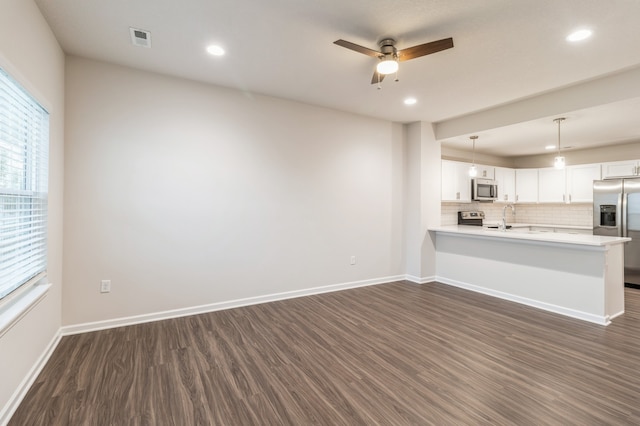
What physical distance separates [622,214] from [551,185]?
4.78ft

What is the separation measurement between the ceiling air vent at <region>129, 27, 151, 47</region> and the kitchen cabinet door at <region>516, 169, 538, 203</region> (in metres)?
7.39

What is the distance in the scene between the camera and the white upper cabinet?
5.23 metres

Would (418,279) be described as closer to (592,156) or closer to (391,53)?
(391,53)

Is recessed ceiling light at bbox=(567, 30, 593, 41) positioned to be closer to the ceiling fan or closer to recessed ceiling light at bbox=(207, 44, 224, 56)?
the ceiling fan

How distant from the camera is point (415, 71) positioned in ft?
10.5

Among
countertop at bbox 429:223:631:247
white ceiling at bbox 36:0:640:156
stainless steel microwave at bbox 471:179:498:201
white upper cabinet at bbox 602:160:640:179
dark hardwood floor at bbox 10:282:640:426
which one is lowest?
dark hardwood floor at bbox 10:282:640:426

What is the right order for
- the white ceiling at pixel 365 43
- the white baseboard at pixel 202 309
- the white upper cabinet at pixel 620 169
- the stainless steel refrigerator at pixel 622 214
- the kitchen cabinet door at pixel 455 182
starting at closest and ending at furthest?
the white ceiling at pixel 365 43
the white baseboard at pixel 202 309
the stainless steel refrigerator at pixel 622 214
the white upper cabinet at pixel 620 169
the kitchen cabinet door at pixel 455 182

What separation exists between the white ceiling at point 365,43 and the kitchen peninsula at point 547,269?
1.57 metres

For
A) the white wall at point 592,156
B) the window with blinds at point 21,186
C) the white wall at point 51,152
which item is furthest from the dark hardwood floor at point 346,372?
the white wall at point 592,156

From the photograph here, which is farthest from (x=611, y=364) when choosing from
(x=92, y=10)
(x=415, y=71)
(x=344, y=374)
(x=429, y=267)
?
(x=92, y=10)

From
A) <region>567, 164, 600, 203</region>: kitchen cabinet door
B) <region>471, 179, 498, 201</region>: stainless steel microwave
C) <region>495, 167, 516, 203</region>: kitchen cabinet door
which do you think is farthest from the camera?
<region>495, 167, 516, 203</region>: kitchen cabinet door

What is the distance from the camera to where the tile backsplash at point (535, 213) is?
634cm

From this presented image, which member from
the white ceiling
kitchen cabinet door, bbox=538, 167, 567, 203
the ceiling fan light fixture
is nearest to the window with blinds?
the white ceiling

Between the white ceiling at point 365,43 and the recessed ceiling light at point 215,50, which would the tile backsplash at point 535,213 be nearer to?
the white ceiling at point 365,43
